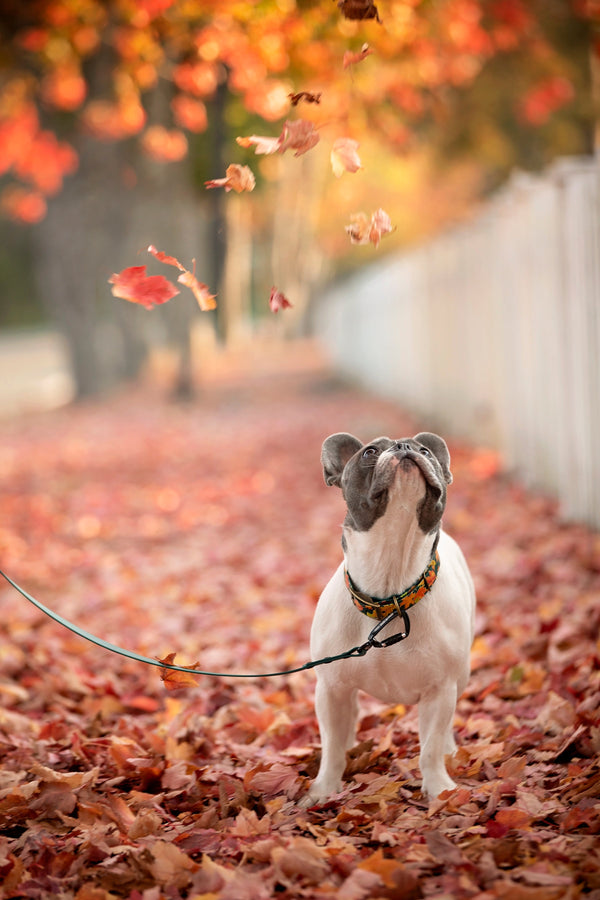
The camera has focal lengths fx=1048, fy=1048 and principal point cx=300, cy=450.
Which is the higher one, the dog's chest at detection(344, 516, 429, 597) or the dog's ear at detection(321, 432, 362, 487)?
the dog's ear at detection(321, 432, 362, 487)

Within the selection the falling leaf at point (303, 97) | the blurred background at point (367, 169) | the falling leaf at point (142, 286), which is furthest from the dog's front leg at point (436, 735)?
the falling leaf at point (303, 97)

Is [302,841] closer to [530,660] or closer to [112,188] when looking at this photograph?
[530,660]

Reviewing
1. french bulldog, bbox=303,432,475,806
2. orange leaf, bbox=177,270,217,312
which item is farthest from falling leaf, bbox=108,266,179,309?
french bulldog, bbox=303,432,475,806

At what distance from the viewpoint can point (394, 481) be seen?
121 inches

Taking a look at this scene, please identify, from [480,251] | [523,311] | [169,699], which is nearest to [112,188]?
[480,251]

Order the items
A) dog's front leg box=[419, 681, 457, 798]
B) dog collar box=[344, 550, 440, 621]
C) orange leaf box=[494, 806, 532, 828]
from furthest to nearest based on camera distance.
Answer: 1. dog's front leg box=[419, 681, 457, 798]
2. dog collar box=[344, 550, 440, 621]
3. orange leaf box=[494, 806, 532, 828]

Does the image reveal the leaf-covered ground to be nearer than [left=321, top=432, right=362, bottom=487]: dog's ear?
Yes

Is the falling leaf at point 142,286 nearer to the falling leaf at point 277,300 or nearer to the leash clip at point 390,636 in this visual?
the falling leaf at point 277,300

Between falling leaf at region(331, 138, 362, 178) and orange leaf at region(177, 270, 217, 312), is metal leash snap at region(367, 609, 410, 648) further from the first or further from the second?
falling leaf at region(331, 138, 362, 178)

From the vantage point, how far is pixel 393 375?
64.6 feet

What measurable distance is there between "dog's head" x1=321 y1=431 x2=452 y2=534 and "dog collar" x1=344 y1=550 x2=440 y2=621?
0.19 m

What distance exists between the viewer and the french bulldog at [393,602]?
10.4 ft

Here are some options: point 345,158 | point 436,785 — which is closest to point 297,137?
point 345,158

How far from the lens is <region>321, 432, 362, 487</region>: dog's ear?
3.39 metres
